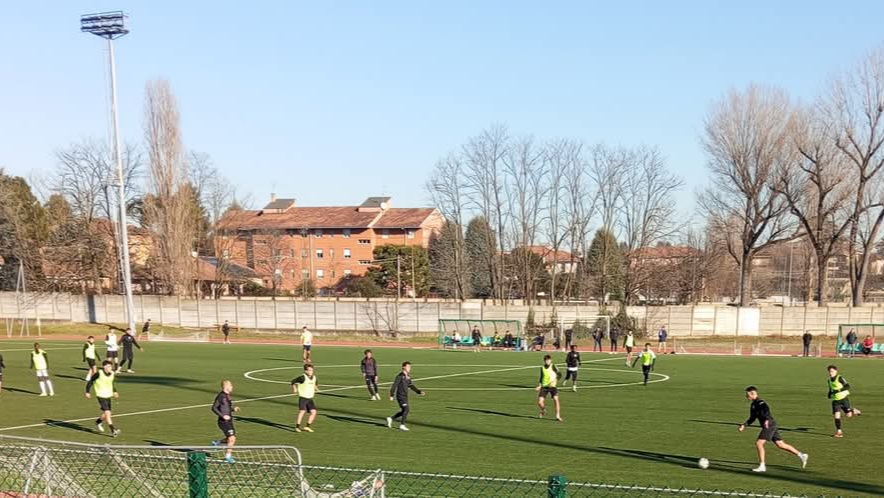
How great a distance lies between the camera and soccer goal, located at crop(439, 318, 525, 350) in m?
53.5

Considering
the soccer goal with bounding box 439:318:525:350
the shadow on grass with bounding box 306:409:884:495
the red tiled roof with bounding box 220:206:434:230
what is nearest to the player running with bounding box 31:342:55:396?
the shadow on grass with bounding box 306:409:884:495

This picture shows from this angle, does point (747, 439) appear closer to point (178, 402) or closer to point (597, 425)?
point (597, 425)

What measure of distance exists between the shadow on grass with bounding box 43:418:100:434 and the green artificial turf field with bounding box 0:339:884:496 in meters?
0.07

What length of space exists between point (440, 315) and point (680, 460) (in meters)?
44.2

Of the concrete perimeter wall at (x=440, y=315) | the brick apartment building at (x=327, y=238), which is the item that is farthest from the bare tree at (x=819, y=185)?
the brick apartment building at (x=327, y=238)

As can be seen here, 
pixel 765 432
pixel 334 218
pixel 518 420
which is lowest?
pixel 518 420

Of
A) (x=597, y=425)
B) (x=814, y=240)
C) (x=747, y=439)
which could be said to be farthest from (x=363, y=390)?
(x=814, y=240)

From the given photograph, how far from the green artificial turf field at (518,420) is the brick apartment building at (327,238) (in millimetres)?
60841

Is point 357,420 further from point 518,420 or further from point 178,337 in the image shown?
point 178,337

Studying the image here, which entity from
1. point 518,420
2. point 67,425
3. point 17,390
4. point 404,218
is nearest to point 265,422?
point 67,425

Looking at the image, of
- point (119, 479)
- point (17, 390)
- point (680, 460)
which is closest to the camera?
point (119, 479)

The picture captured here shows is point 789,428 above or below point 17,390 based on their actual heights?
below

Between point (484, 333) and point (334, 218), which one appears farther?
point (334, 218)

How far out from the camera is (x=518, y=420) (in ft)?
74.7
